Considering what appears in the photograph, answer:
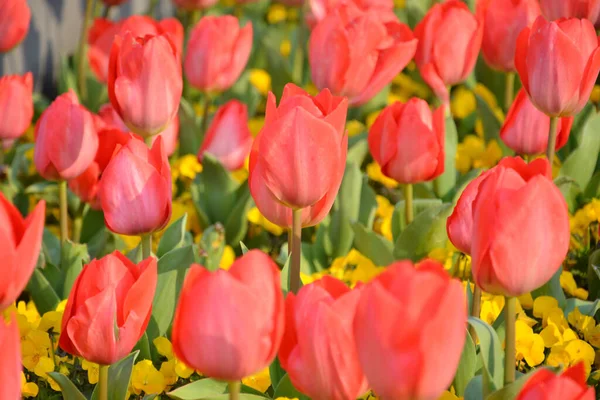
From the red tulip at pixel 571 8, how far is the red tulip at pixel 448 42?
0.19 m

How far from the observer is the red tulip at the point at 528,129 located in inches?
64.6

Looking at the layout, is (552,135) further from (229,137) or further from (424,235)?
(229,137)

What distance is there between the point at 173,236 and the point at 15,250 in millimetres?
701

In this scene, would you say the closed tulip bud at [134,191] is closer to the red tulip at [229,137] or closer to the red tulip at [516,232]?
the red tulip at [516,232]

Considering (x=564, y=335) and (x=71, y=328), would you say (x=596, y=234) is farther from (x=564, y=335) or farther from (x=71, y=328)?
(x=71, y=328)

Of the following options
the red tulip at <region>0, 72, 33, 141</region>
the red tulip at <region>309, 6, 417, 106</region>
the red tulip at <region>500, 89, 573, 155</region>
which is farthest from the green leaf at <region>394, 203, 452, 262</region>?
the red tulip at <region>0, 72, 33, 141</region>

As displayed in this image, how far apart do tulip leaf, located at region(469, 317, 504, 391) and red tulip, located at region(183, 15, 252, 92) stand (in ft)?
3.78

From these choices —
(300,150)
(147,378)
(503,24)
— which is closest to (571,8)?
(503,24)

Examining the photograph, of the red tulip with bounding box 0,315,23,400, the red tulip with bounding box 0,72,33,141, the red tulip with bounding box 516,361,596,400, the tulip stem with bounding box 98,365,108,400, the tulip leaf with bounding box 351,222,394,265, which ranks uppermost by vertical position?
the red tulip with bounding box 0,315,23,400

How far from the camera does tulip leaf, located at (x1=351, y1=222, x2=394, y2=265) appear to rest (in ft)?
5.48

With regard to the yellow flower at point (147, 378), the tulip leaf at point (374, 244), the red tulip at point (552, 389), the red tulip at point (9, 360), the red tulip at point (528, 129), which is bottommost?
the tulip leaf at point (374, 244)

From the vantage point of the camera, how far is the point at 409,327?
75 cm

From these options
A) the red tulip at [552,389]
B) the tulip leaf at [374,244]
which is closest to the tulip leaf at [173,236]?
the tulip leaf at [374,244]

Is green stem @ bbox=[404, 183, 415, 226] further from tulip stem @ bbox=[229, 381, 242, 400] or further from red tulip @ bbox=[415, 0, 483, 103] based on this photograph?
tulip stem @ bbox=[229, 381, 242, 400]
